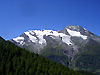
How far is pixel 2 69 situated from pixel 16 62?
1542cm

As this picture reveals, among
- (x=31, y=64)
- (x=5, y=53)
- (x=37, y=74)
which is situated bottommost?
(x=37, y=74)

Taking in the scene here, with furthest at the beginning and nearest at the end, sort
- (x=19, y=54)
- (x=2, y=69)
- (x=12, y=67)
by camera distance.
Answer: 1. (x=19, y=54)
2. (x=12, y=67)
3. (x=2, y=69)

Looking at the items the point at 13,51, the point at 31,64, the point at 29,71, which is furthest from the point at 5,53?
the point at 29,71

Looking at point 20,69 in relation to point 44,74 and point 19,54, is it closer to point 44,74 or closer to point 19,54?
point 44,74

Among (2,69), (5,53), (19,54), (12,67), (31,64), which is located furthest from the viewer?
(19,54)

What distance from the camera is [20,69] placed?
104m

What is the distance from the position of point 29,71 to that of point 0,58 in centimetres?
3126

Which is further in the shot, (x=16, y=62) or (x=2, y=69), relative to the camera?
(x=16, y=62)

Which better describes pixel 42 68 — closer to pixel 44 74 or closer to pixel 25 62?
pixel 44 74

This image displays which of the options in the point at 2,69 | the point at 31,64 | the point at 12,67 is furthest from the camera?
the point at 31,64

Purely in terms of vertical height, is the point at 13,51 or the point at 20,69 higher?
the point at 13,51

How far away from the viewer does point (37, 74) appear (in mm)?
101688

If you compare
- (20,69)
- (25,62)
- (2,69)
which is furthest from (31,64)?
(2,69)

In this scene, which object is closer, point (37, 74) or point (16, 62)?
point (37, 74)
